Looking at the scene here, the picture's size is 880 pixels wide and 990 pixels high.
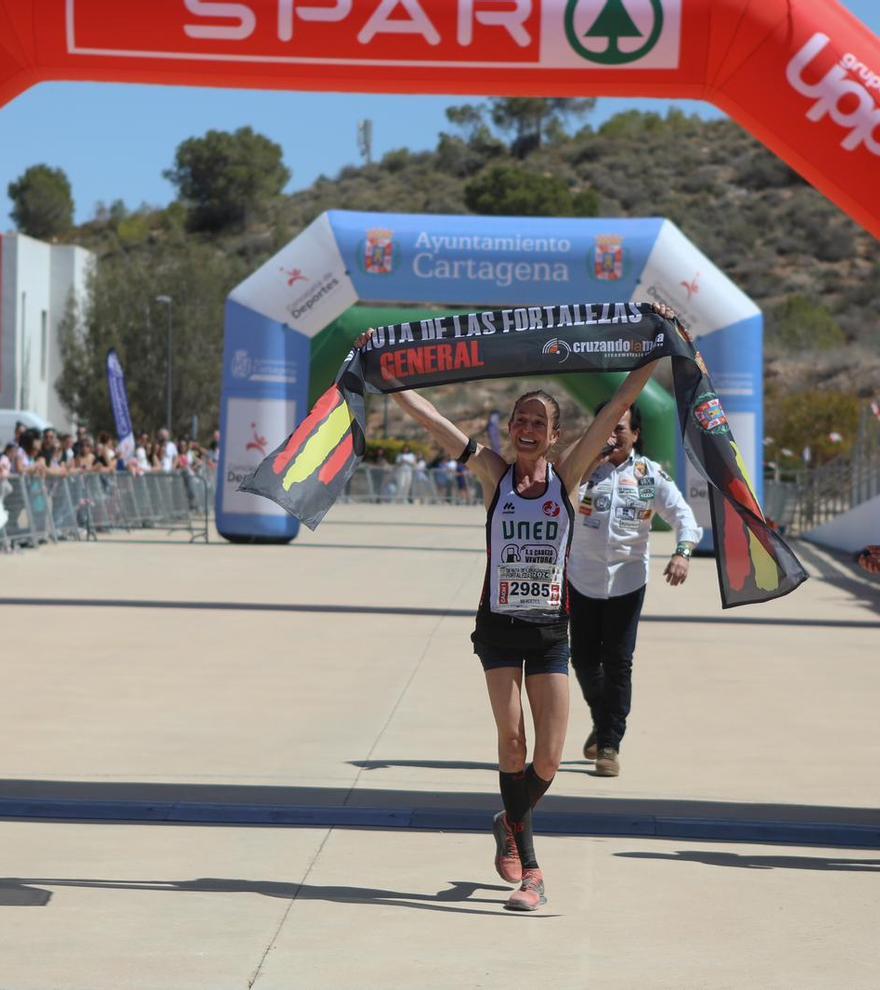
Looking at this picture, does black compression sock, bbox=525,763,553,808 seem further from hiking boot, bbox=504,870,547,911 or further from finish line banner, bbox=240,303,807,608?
finish line banner, bbox=240,303,807,608

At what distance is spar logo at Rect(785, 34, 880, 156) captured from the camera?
8.45 meters

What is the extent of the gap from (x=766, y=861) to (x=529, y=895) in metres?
1.16

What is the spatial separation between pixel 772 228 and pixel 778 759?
90.8m

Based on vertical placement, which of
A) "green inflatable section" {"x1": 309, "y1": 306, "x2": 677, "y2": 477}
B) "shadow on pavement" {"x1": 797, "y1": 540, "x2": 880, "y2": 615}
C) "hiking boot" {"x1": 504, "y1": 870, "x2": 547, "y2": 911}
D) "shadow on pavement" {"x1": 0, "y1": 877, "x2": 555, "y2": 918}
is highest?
"green inflatable section" {"x1": 309, "y1": 306, "x2": 677, "y2": 477}

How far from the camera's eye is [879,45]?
862cm

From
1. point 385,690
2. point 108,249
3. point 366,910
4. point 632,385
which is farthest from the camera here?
point 108,249

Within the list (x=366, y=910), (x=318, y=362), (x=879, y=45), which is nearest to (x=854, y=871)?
(x=366, y=910)

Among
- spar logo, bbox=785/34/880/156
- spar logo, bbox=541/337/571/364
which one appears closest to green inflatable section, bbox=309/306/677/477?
spar logo, bbox=785/34/880/156

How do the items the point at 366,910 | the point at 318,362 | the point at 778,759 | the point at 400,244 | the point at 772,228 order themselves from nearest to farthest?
1. the point at 366,910
2. the point at 778,759
3. the point at 400,244
4. the point at 318,362
5. the point at 772,228

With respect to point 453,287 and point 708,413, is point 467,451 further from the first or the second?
point 453,287

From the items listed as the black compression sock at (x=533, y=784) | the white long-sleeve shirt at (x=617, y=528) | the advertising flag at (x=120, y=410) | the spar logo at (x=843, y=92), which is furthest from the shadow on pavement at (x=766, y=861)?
the advertising flag at (x=120, y=410)

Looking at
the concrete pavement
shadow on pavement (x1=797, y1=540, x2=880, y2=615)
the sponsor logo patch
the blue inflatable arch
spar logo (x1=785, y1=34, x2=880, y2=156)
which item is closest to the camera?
the concrete pavement

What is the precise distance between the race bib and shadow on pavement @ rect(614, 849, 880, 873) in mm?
1143

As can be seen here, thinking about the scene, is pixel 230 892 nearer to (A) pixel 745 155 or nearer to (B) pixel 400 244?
(B) pixel 400 244
